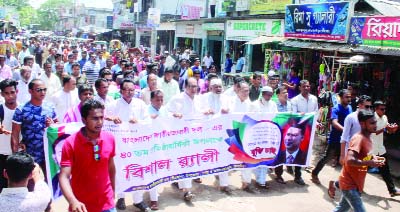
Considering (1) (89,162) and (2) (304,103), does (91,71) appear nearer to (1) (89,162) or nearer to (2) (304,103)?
(2) (304,103)

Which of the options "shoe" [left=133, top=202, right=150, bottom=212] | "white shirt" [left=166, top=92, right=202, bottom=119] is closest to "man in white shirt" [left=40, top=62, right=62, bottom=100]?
"white shirt" [left=166, top=92, right=202, bottom=119]

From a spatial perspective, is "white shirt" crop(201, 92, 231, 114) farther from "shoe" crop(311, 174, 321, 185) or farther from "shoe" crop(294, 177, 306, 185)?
"shoe" crop(311, 174, 321, 185)

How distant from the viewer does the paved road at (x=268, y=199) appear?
5.57 m

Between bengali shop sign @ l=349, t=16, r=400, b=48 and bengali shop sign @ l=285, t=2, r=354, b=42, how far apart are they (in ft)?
1.06

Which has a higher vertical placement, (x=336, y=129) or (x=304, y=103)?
(x=304, y=103)

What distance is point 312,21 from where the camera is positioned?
11.4 meters

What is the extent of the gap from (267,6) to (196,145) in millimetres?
13576

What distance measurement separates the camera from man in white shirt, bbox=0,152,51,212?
8.80ft

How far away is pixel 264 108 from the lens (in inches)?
253

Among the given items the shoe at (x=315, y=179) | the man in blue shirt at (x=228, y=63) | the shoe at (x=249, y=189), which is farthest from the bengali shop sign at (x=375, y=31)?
the man in blue shirt at (x=228, y=63)

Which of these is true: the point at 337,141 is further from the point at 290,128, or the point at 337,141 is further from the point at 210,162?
the point at 210,162

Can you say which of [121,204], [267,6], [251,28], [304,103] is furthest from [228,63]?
[121,204]

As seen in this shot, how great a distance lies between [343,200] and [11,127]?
380 cm

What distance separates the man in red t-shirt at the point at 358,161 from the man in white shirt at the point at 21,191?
2.95 meters
